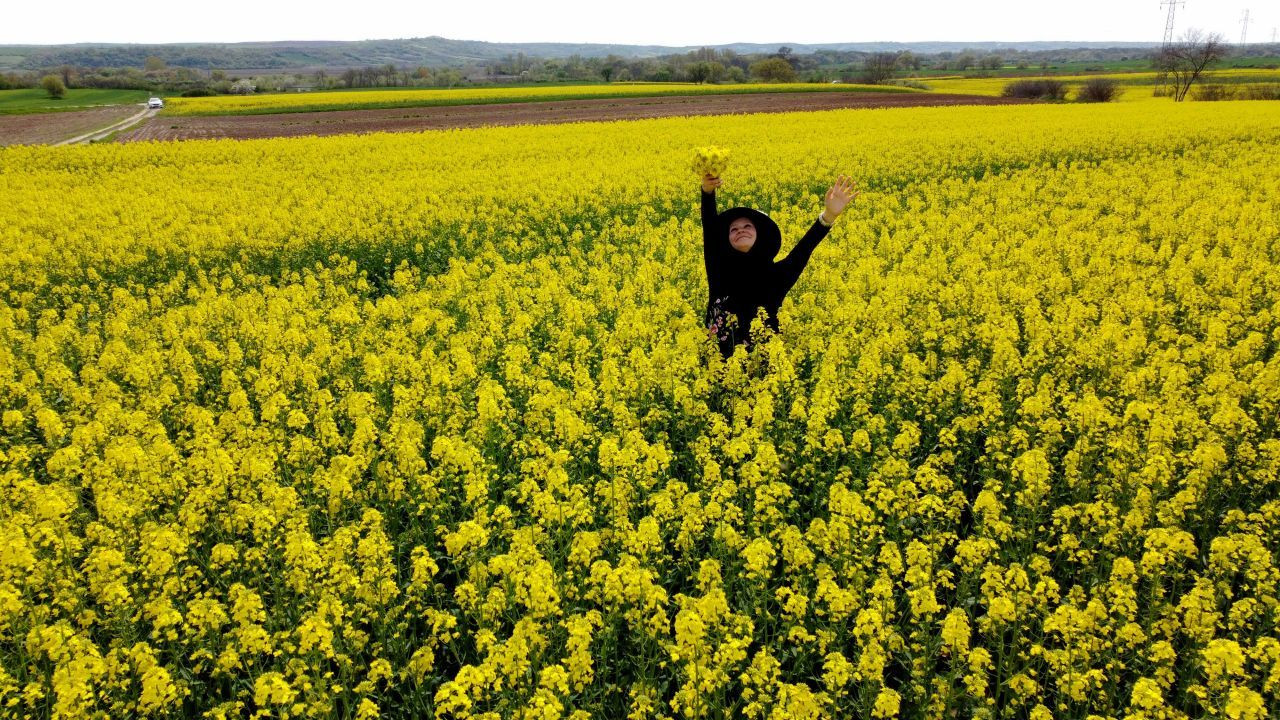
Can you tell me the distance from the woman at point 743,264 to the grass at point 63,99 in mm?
65997

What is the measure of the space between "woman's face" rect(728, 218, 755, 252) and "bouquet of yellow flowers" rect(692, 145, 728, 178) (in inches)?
21.6

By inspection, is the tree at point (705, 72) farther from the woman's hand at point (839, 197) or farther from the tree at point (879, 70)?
the woman's hand at point (839, 197)

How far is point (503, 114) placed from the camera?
1770 inches

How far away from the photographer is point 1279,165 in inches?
711

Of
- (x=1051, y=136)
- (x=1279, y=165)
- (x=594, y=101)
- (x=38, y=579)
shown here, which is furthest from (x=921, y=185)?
(x=594, y=101)

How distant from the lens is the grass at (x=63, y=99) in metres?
58.7

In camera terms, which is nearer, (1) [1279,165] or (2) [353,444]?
(2) [353,444]

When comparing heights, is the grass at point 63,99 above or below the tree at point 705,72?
below

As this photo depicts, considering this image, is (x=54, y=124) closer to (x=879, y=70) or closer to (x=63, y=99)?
(x=63, y=99)

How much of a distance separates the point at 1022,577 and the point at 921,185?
50.7 ft

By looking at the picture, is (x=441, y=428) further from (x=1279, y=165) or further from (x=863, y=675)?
(x=1279, y=165)

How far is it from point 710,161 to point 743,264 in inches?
45.0

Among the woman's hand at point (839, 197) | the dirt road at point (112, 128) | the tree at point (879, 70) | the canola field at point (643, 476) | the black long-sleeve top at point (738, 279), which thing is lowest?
the canola field at point (643, 476)

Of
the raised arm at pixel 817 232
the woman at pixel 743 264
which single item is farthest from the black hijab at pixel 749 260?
the raised arm at pixel 817 232
